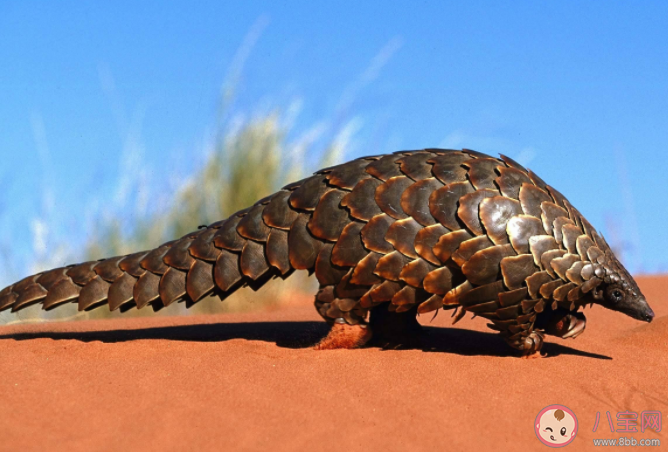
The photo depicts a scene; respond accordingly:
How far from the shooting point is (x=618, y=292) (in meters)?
5.44

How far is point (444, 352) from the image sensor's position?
5500 mm

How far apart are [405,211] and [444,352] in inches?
47.6

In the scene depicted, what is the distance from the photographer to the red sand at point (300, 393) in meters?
3.79

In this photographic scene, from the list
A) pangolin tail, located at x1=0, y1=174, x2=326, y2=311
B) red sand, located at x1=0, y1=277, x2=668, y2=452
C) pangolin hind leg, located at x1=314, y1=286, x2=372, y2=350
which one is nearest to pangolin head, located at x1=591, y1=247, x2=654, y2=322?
red sand, located at x1=0, y1=277, x2=668, y2=452

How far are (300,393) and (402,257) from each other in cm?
130

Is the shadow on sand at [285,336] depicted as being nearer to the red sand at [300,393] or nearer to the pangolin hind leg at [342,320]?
the red sand at [300,393]

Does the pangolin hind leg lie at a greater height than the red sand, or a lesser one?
greater

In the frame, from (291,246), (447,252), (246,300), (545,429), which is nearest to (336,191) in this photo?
(291,246)

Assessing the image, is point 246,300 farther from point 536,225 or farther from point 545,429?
point 545,429

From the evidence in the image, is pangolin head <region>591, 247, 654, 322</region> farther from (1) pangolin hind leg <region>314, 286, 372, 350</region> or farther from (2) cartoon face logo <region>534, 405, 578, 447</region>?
(1) pangolin hind leg <region>314, 286, 372, 350</region>

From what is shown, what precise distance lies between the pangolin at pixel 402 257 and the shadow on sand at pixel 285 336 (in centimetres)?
34

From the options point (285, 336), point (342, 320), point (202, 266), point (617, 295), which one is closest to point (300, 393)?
point (342, 320)

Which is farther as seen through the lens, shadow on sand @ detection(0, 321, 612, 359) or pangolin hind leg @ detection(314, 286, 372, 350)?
shadow on sand @ detection(0, 321, 612, 359)

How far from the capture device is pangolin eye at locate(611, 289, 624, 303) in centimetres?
543
